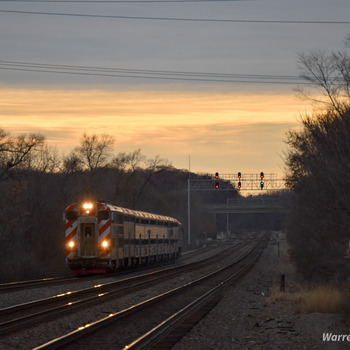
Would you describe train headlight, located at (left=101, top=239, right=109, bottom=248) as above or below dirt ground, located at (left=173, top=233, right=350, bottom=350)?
above

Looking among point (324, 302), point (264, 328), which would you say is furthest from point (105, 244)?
point (264, 328)

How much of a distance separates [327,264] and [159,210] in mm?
71763

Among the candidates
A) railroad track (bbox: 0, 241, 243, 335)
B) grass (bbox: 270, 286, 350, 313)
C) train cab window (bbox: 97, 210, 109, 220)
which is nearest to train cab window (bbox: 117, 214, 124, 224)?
train cab window (bbox: 97, 210, 109, 220)

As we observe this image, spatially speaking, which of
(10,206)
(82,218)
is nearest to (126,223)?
(82,218)

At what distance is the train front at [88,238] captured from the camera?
32.6 metres

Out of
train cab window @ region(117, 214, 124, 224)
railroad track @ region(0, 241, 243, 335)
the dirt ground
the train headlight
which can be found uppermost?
train cab window @ region(117, 214, 124, 224)

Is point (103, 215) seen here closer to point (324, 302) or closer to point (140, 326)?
point (324, 302)

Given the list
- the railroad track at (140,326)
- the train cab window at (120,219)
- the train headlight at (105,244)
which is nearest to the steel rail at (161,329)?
the railroad track at (140,326)

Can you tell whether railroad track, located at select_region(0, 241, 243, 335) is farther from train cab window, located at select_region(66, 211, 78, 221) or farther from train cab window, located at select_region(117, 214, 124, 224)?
train cab window, located at select_region(117, 214, 124, 224)

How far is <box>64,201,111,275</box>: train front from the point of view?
3262 centimetres

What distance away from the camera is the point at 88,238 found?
33188 mm

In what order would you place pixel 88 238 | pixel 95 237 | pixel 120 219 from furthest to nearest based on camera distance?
pixel 120 219 < pixel 88 238 < pixel 95 237

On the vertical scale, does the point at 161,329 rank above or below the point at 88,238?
below

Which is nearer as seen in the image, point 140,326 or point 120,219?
point 140,326
